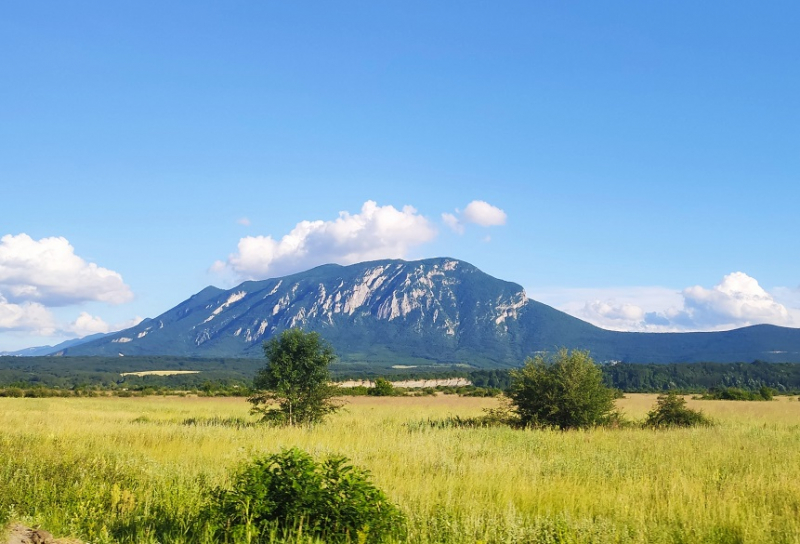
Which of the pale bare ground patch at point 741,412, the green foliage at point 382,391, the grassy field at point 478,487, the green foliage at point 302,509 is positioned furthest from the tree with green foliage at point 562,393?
the green foliage at point 382,391

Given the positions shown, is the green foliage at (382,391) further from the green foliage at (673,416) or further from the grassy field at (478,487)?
the grassy field at (478,487)

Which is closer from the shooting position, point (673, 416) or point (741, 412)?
point (673, 416)

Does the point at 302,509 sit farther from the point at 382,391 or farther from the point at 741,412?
the point at 382,391

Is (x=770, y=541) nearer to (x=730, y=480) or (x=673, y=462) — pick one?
(x=730, y=480)

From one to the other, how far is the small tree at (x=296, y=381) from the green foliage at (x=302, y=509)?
21.2m

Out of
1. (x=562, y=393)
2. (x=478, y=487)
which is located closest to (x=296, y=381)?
(x=562, y=393)

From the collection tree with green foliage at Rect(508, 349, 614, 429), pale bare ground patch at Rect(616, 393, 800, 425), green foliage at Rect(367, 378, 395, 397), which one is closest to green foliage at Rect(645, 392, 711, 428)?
pale bare ground patch at Rect(616, 393, 800, 425)

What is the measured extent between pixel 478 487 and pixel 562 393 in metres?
16.0

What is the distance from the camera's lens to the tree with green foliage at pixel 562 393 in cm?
2605

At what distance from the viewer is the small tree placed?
2958 centimetres

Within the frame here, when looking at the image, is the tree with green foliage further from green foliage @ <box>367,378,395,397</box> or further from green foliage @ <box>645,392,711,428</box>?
green foliage @ <box>367,378,395,397</box>

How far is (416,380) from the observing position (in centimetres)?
17212

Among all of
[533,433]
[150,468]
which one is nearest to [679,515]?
[150,468]

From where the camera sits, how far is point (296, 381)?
1179 inches
